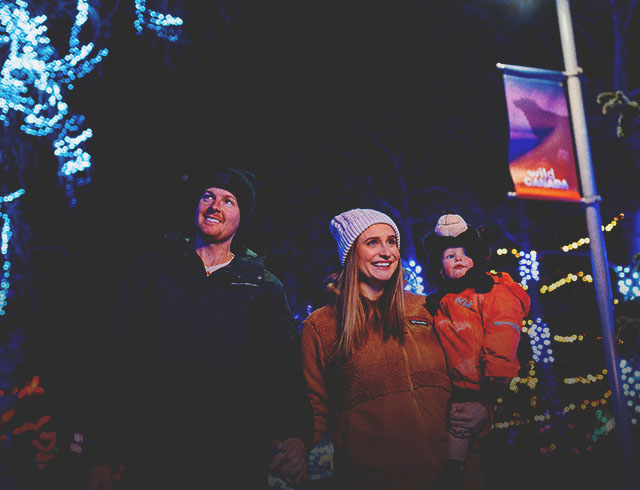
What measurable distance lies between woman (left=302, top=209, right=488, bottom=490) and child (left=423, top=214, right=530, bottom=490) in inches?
3.0

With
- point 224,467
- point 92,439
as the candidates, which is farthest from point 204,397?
point 92,439

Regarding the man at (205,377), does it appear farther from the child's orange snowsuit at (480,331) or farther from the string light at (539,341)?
the string light at (539,341)

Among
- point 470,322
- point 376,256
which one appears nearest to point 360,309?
point 376,256

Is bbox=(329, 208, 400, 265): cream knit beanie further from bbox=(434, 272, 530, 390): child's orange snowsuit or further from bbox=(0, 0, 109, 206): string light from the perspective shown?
bbox=(0, 0, 109, 206): string light

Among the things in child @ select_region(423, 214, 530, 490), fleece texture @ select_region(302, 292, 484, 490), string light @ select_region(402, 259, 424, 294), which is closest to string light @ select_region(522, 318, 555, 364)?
string light @ select_region(402, 259, 424, 294)

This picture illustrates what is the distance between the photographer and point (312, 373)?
323 cm

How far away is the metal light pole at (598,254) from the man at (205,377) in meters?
3.14

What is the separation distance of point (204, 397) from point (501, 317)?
6.98ft

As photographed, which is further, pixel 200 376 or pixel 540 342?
pixel 540 342

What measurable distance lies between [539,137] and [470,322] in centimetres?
277

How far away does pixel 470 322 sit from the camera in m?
3.35

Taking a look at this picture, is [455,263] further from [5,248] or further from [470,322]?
[5,248]

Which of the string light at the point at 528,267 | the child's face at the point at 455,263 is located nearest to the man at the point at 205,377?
the child's face at the point at 455,263

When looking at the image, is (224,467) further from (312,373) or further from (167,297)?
(167,297)
